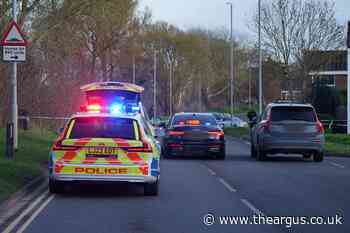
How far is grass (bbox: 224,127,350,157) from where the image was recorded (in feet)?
96.9

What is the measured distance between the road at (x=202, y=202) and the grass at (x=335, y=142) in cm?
820

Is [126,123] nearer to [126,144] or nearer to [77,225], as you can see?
[126,144]

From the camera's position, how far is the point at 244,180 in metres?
18.5

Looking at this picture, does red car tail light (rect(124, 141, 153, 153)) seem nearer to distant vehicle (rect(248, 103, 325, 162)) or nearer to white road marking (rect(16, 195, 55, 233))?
white road marking (rect(16, 195, 55, 233))

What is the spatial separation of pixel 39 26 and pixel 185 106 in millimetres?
50916

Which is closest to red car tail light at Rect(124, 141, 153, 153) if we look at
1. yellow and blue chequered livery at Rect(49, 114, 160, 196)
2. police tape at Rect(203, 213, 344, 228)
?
yellow and blue chequered livery at Rect(49, 114, 160, 196)

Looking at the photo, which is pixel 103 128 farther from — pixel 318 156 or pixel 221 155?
pixel 318 156

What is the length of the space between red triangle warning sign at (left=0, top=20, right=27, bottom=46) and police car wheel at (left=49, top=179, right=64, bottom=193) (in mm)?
6064

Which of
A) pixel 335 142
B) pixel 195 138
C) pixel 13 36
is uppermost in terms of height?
pixel 13 36

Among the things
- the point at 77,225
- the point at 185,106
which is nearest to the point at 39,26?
the point at 77,225

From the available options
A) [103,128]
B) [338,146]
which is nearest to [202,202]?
[103,128]

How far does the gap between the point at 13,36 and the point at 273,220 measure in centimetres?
1024

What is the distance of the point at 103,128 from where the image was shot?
14.9 metres

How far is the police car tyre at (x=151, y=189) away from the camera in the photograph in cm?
1491
